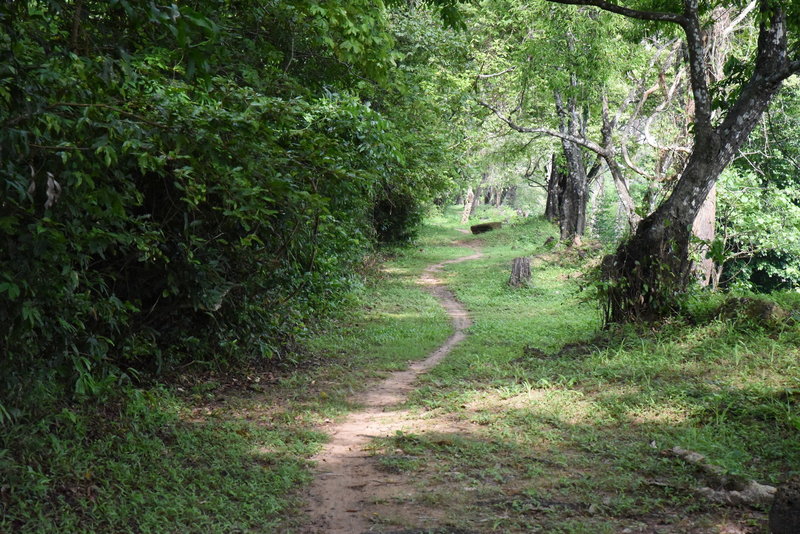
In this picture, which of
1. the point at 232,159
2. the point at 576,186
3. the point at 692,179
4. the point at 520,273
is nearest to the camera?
the point at 232,159

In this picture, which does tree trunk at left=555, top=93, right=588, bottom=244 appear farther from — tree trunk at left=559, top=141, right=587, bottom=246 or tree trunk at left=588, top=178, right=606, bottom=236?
tree trunk at left=588, top=178, right=606, bottom=236

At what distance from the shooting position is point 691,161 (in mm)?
9055

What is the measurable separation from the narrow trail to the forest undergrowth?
0.14 m

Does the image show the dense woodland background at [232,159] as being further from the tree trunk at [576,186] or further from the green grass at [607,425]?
the tree trunk at [576,186]

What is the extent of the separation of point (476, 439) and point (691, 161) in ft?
17.2

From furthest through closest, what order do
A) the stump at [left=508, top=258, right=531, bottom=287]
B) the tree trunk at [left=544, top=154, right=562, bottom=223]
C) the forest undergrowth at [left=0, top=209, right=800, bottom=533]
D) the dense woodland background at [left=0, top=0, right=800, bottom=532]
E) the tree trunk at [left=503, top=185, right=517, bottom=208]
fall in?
the tree trunk at [left=503, top=185, right=517, bottom=208], the tree trunk at [left=544, top=154, right=562, bottom=223], the stump at [left=508, top=258, right=531, bottom=287], the forest undergrowth at [left=0, top=209, right=800, bottom=533], the dense woodland background at [left=0, top=0, right=800, bottom=532]

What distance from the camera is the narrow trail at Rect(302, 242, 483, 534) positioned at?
4547 millimetres

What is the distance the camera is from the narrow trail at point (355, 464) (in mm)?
4547

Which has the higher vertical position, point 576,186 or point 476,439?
point 576,186

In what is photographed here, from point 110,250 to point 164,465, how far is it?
1.86 meters

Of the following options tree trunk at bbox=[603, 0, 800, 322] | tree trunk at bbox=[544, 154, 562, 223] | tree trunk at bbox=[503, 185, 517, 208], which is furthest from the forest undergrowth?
tree trunk at bbox=[503, 185, 517, 208]

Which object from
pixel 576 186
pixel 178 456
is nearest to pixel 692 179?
pixel 178 456

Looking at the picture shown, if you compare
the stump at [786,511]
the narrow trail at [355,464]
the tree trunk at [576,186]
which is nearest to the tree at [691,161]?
the narrow trail at [355,464]

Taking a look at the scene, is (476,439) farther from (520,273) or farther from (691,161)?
(520,273)
